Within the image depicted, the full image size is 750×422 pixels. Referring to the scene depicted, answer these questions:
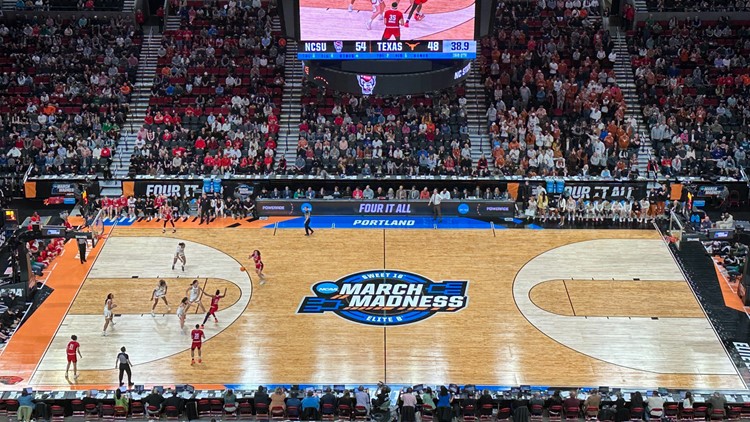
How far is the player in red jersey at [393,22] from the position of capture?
3531 cm

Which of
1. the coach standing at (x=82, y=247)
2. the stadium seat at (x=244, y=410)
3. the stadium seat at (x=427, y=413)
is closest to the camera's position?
the stadium seat at (x=427, y=413)

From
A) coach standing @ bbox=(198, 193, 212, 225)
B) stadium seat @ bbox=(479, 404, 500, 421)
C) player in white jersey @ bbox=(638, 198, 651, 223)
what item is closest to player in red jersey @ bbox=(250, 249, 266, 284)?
coach standing @ bbox=(198, 193, 212, 225)

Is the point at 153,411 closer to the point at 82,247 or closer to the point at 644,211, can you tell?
the point at 82,247

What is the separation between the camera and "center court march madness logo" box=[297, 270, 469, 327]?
118ft

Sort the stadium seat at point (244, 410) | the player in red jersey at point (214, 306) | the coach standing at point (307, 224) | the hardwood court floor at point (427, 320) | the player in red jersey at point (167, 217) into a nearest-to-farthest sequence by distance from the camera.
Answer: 1. the stadium seat at point (244, 410)
2. the hardwood court floor at point (427, 320)
3. the player in red jersey at point (214, 306)
4. the coach standing at point (307, 224)
5. the player in red jersey at point (167, 217)

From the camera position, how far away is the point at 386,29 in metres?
35.4

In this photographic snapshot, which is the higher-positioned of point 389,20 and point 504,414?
point 389,20

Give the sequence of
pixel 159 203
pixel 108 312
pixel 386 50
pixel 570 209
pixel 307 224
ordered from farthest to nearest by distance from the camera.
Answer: pixel 159 203
pixel 570 209
pixel 307 224
pixel 386 50
pixel 108 312

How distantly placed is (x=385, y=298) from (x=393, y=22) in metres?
9.47

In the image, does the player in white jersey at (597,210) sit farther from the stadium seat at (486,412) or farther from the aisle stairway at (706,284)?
the stadium seat at (486,412)

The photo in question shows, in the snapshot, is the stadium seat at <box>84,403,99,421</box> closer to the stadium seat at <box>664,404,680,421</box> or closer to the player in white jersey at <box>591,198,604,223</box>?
the stadium seat at <box>664,404,680,421</box>

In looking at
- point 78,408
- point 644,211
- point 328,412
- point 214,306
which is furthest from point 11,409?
point 644,211

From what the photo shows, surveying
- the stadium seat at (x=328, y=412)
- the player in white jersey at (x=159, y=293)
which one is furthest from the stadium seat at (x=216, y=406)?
the player in white jersey at (x=159, y=293)

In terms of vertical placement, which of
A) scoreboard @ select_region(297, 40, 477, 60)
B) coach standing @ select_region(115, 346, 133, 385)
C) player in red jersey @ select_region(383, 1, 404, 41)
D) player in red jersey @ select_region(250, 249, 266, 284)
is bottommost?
coach standing @ select_region(115, 346, 133, 385)
